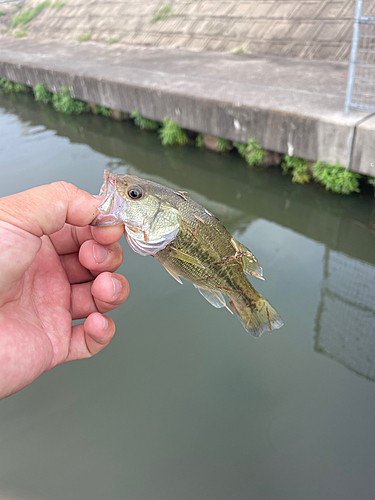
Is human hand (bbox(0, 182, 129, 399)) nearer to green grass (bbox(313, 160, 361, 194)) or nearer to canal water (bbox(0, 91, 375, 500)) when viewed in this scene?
canal water (bbox(0, 91, 375, 500))

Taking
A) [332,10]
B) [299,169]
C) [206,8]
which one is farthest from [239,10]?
[299,169]

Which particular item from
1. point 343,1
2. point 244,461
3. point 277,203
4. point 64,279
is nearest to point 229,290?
point 64,279

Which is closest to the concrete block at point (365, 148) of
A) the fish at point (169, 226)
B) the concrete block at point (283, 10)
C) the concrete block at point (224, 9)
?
the fish at point (169, 226)

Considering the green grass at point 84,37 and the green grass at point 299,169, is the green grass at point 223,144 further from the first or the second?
the green grass at point 84,37

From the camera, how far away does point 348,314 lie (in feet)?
13.4

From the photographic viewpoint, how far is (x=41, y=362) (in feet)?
6.57

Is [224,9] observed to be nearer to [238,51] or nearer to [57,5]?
[238,51]

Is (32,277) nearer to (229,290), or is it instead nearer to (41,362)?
(41,362)

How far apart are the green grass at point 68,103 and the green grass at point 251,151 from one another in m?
4.65

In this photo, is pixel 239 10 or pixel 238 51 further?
pixel 239 10

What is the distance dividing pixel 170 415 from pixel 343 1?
8.18 meters

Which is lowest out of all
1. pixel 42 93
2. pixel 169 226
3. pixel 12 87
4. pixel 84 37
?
pixel 12 87

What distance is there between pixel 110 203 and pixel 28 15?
1938 cm

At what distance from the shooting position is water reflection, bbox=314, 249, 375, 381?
370 cm
